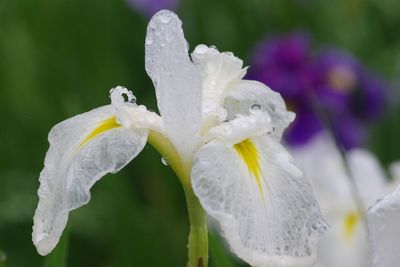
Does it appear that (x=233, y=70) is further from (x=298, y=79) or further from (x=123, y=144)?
(x=298, y=79)

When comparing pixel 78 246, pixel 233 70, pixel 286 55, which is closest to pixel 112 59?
pixel 286 55

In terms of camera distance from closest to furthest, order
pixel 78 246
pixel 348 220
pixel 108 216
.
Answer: pixel 348 220
pixel 108 216
pixel 78 246

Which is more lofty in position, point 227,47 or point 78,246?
point 227,47

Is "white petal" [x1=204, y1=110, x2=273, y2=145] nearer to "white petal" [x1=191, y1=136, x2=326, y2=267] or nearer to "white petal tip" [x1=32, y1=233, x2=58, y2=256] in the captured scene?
"white petal" [x1=191, y1=136, x2=326, y2=267]

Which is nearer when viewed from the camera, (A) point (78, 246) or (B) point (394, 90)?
(A) point (78, 246)

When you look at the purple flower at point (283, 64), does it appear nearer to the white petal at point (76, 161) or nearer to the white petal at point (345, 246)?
the white petal at point (345, 246)

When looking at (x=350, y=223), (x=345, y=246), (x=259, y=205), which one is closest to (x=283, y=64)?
(x=350, y=223)

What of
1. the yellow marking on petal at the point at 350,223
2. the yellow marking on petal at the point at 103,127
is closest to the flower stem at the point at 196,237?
the yellow marking on petal at the point at 103,127
